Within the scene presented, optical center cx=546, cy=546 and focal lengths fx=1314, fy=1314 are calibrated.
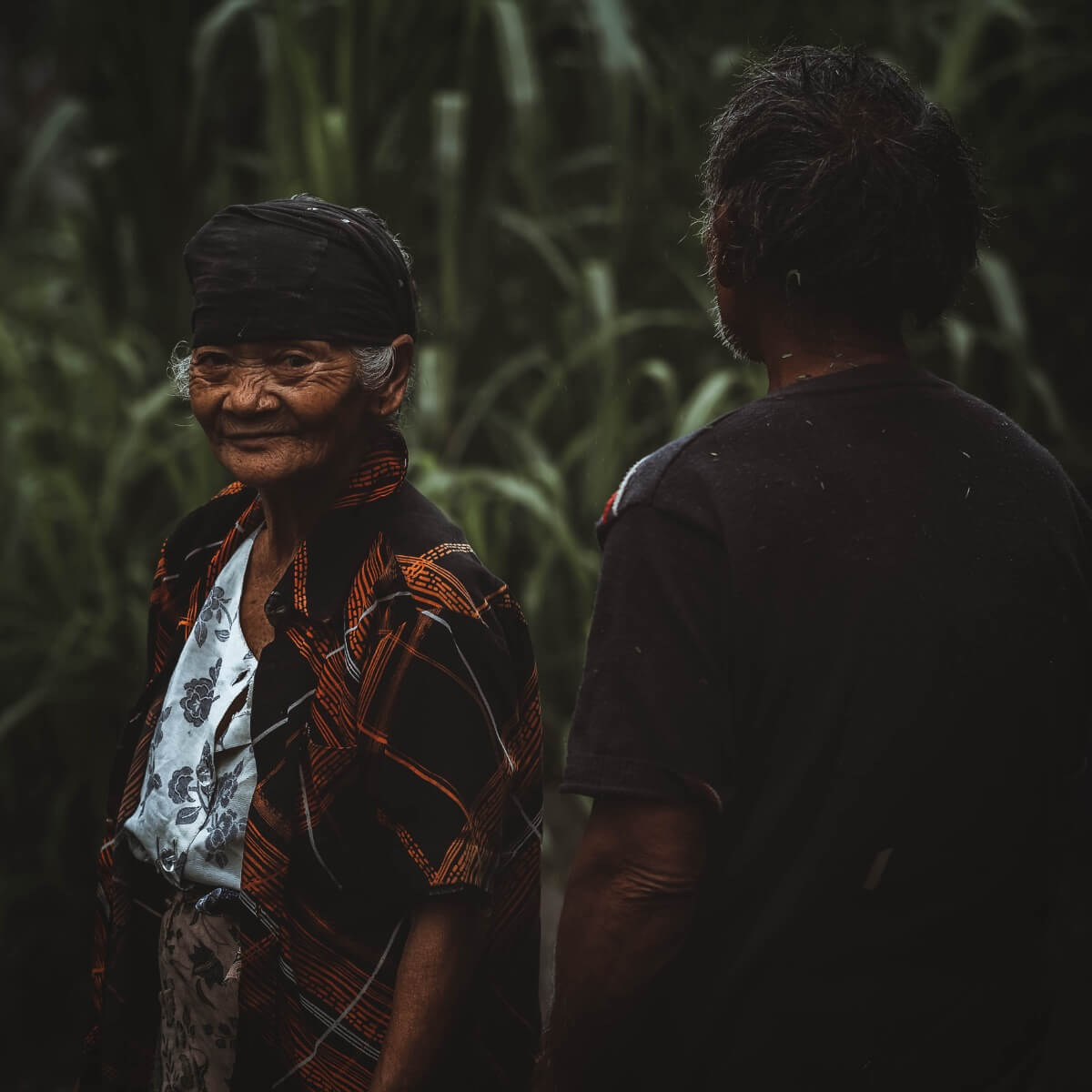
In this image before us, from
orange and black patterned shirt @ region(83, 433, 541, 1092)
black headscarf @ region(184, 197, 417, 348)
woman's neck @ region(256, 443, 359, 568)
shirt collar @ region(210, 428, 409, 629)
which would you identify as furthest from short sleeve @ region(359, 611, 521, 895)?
black headscarf @ region(184, 197, 417, 348)

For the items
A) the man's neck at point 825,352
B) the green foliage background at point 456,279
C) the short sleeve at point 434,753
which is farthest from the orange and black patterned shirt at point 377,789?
the green foliage background at point 456,279

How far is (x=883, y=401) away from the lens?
3.77 ft

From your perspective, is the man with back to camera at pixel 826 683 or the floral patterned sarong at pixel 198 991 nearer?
the man with back to camera at pixel 826 683

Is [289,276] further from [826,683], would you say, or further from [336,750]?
[826,683]

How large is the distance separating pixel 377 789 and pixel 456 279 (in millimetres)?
1829

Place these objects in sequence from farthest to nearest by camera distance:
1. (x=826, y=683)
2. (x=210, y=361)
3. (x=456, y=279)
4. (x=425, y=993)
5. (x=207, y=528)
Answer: (x=456, y=279), (x=207, y=528), (x=210, y=361), (x=425, y=993), (x=826, y=683)

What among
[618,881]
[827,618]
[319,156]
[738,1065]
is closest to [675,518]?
[827,618]

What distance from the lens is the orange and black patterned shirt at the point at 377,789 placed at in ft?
4.22

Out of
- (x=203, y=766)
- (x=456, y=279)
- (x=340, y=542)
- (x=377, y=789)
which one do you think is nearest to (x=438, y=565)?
(x=340, y=542)

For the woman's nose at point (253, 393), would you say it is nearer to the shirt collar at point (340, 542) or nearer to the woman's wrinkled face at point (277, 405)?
the woman's wrinkled face at point (277, 405)

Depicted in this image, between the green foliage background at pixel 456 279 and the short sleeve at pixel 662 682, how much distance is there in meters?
1.40

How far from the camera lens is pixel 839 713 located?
109 centimetres

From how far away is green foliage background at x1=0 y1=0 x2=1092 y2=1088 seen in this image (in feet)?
9.00

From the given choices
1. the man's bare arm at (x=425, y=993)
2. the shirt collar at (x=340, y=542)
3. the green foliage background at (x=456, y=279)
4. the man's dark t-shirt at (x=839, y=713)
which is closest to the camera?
the man's dark t-shirt at (x=839, y=713)
